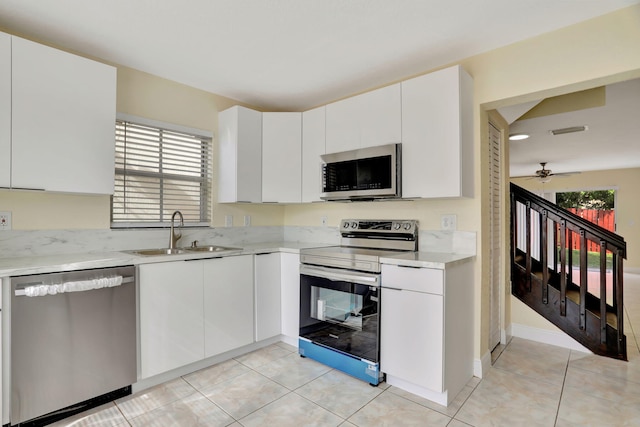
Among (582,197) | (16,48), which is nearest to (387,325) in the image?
(16,48)

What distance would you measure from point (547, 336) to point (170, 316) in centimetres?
337

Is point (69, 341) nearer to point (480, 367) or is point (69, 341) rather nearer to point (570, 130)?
point (480, 367)

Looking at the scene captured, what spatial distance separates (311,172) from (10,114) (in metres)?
2.17

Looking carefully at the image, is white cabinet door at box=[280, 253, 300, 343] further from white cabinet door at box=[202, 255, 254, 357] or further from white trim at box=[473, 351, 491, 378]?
white trim at box=[473, 351, 491, 378]

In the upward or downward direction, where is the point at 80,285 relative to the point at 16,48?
downward

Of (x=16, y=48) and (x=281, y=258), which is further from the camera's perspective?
(x=281, y=258)

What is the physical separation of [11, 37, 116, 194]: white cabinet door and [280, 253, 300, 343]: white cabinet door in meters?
1.52

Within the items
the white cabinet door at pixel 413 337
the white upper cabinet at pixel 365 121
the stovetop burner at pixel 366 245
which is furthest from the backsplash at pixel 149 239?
the white upper cabinet at pixel 365 121

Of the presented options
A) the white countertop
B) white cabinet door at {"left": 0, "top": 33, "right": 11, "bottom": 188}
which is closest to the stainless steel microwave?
the white countertop

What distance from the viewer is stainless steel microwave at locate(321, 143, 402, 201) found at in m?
2.60

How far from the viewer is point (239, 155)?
3150mm

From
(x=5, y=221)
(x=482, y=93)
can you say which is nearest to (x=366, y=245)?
(x=482, y=93)

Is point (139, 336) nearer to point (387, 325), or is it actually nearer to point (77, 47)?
point (387, 325)

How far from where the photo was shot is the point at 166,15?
6.66 feet
